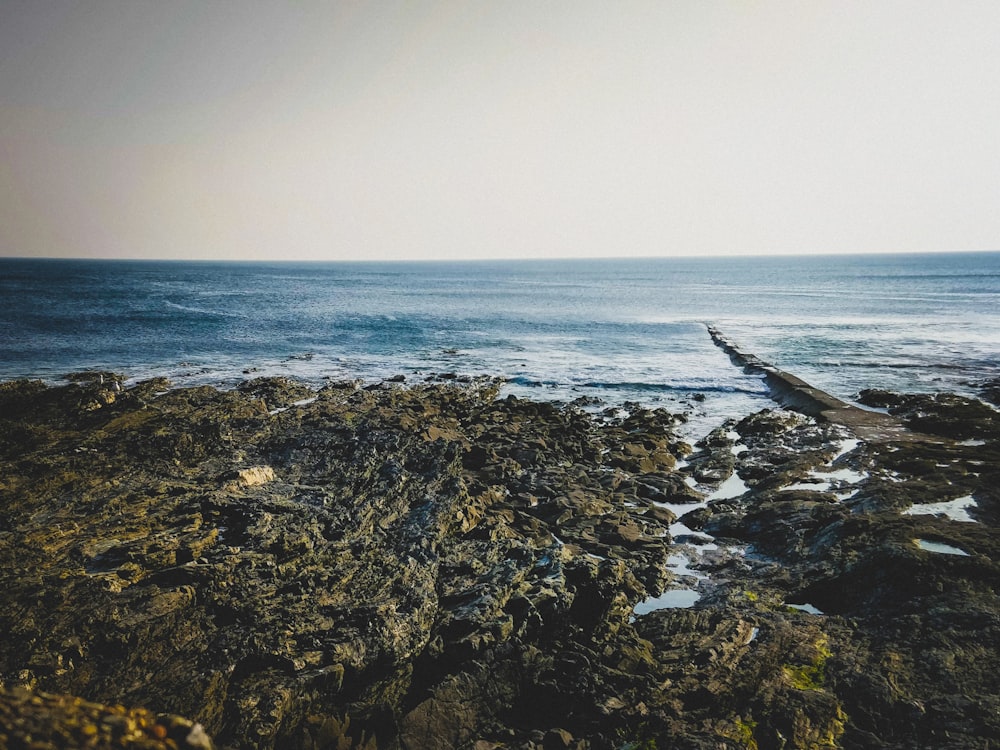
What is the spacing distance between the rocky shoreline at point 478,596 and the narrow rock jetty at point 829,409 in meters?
3.15

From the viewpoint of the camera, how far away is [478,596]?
434 inches

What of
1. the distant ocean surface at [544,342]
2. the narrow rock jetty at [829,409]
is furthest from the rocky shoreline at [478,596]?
the distant ocean surface at [544,342]

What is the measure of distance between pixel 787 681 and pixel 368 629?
23.7 ft

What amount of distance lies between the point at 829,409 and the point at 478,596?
2530cm

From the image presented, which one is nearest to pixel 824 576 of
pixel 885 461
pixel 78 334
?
pixel 885 461

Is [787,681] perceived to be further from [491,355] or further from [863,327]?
[863,327]

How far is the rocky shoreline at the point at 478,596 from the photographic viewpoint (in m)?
8.38

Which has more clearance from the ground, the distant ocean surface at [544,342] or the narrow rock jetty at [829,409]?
the distant ocean surface at [544,342]

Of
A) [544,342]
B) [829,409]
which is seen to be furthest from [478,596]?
[544,342]

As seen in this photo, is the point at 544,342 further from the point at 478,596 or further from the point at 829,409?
the point at 478,596

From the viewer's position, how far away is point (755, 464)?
22250mm

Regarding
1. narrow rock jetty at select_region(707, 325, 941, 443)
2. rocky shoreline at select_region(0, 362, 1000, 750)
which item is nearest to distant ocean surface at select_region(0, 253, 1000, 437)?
narrow rock jetty at select_region(707, 325, 941, 443)

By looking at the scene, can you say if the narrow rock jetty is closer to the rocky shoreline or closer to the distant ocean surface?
the distant ocean surface

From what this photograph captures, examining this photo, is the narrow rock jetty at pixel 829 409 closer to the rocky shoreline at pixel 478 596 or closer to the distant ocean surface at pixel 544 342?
the distant ocean surface at pixel 544 342
